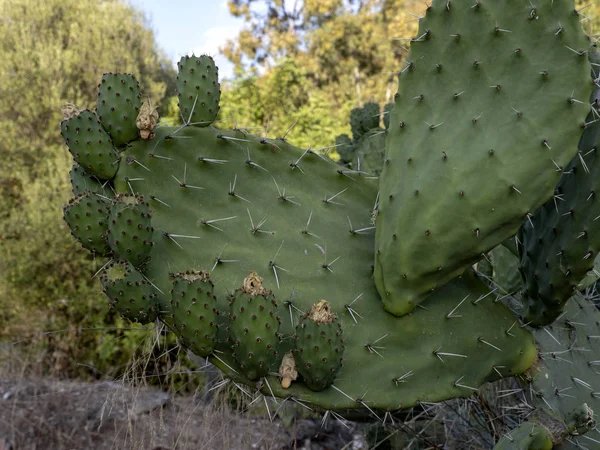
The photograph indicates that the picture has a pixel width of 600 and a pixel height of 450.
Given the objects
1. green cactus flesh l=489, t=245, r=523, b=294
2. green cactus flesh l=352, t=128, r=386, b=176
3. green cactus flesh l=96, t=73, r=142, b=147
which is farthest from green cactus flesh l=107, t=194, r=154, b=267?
green cactus flesh l=352, t=128, r=386, b=176

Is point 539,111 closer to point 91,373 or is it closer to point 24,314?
point 91,373

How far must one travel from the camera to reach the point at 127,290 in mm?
1192

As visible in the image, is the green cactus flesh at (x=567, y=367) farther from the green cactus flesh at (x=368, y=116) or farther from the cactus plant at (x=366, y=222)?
the green cactus flesh at (x=368, y=116)

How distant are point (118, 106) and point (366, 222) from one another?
2.33 ft

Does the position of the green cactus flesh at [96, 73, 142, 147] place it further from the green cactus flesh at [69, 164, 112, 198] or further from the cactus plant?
the green cactus flesh at [69, 164, 112, 198]

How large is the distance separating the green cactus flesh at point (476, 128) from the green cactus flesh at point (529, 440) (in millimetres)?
423

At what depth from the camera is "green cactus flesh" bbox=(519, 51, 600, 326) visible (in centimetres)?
138

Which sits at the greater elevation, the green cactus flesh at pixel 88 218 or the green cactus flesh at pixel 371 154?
the green cactus flesh at pixel 88 218

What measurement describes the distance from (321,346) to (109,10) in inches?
302

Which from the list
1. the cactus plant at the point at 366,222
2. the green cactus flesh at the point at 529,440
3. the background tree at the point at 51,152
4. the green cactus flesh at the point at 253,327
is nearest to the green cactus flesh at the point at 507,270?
the cactus plant at the point at 366,222

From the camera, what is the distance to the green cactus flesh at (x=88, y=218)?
1.25 meters

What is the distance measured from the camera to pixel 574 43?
1.19m

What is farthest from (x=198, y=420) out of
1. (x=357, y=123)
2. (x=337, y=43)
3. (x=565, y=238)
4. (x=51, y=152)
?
(x=337, y=43)

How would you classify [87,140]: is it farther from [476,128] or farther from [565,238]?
[565,238]
